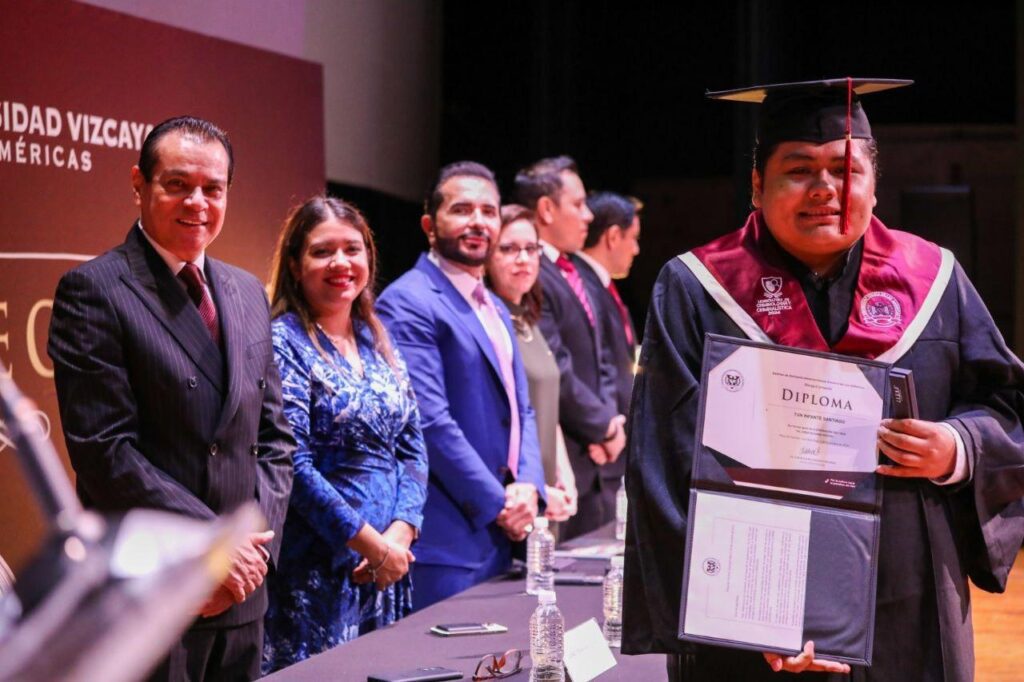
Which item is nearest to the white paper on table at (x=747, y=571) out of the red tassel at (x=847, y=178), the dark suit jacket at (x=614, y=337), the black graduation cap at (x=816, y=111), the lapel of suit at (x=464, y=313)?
the red tassel at (x=847, y=178)

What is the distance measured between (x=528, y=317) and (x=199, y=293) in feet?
6.76

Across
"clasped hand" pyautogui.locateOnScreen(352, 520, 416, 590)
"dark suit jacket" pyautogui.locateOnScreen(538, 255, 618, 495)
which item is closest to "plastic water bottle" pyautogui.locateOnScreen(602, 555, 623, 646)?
"clasped hand" pyautogui.locateOnScreen(352, 520, 416, 590)

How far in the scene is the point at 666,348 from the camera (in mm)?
1798

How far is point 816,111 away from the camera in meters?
1.84

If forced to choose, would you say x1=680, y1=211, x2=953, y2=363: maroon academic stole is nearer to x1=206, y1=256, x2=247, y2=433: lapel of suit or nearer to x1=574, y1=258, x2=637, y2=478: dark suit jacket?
x1=206, y1=256, x2=247, y2=433: lapel of suit

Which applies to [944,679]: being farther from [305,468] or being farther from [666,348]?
[305,468]

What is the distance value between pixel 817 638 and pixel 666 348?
1.50ft

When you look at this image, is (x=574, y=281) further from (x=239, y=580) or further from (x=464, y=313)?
(x=239, y=580)

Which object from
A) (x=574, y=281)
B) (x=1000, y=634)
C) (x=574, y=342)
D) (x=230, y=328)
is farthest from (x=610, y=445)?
(x=230, y=328)

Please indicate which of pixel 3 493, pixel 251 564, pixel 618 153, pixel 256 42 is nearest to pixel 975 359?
pixel 251 564

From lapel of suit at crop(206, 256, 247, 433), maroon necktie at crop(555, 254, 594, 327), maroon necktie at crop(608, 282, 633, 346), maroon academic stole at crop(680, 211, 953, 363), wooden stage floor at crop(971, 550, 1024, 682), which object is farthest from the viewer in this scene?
maroon necktie at crop(608, 282, 633, 346)

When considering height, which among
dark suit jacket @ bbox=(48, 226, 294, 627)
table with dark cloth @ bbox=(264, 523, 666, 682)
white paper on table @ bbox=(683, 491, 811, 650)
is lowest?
table with dark cloth @ bbox=(264, 523, 666, 682)

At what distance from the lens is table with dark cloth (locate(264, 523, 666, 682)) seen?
207 centimetres

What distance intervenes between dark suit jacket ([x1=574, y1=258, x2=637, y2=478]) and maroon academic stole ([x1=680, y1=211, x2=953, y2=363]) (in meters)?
3.18
